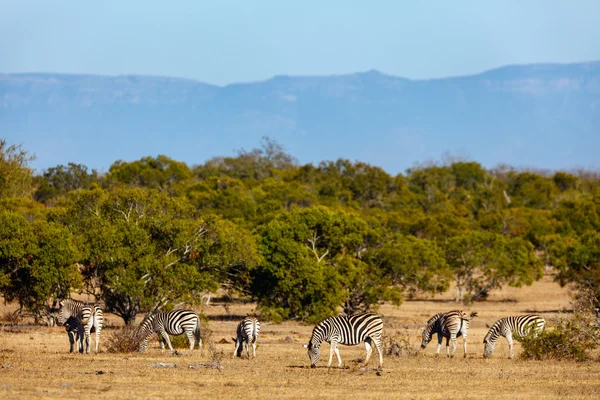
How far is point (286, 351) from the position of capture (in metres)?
31.7

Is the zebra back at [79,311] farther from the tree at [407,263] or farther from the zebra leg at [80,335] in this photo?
the tree at [407,263]

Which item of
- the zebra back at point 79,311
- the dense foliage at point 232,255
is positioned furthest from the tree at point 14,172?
the zebra back at point 79,311

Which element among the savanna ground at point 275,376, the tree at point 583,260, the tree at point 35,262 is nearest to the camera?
the savanna ground at point 275,376

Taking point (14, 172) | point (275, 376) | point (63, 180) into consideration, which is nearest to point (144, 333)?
point (275, 376)

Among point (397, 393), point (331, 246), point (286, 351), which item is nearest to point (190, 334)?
point (286, 351)

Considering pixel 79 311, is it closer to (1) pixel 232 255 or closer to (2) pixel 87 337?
(2) pixel 87 337

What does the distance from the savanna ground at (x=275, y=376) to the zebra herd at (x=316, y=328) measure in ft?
1.72

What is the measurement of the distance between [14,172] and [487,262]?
33.9 m

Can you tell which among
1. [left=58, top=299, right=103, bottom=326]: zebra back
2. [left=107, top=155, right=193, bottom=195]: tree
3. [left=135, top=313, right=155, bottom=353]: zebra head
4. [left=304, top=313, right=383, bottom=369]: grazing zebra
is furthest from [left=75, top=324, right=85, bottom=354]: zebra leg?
[left=107, top=155, right=193, bottom=195]: tree

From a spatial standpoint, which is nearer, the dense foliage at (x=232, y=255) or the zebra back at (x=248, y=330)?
the zebra back at (x=248, y=330)

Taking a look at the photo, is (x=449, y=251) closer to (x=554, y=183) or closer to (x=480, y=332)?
(x=480, y=332)

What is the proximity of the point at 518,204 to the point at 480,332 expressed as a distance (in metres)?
78.0

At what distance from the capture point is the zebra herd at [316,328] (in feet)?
85.1

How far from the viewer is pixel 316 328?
26.1 meters
